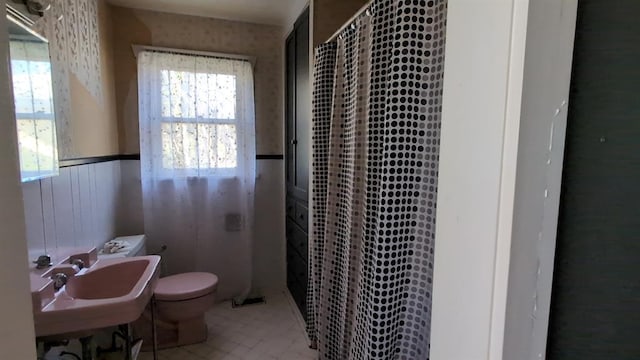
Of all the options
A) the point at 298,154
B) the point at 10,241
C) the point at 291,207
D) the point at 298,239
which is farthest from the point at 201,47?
the point at 10,241

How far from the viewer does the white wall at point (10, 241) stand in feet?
1.48

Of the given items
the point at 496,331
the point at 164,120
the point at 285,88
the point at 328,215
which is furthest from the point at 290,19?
the point at 496,331

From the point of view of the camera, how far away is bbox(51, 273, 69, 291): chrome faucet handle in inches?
45.5

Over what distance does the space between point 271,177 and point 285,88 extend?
0.78 m

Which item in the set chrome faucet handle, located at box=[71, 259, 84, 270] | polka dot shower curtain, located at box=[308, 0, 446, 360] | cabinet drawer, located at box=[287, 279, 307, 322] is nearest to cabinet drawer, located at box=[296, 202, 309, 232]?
cabinet drawer, located at box=[287, 279, 307, 322]

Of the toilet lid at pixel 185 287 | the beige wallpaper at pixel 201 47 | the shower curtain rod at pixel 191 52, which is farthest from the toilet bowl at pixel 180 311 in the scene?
the shower curtain rod at pixel 191 52

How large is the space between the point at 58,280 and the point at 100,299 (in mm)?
164

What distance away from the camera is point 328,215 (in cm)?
151

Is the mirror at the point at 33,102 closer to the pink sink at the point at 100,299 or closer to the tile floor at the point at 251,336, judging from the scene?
the pink sink at the point at 100,299

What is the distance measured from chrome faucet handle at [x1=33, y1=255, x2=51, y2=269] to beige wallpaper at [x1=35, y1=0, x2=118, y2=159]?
0.50 metres

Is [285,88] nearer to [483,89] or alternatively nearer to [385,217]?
[385,217]

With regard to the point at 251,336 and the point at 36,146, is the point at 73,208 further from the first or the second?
the point at 251,336

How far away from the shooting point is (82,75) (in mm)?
1783

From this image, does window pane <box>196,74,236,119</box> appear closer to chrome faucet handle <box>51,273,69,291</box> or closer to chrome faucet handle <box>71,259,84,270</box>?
chrome faucet handle <box>71,259,84,270</box>
